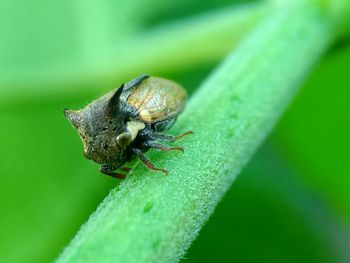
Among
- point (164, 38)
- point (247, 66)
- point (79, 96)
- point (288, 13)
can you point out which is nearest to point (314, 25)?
point (288, 13)

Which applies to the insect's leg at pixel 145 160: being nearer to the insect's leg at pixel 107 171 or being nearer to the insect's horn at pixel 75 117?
the insect's leg at pixel 107 171

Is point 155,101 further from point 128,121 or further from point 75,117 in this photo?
point 75,117

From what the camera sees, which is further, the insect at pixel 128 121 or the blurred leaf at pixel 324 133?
the blurred leaf at pixel 324 133

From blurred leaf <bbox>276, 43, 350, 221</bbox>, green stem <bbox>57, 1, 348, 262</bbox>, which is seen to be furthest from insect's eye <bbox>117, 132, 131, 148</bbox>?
blurred leaf <bbox>276, 43, 350, 221</bbox>

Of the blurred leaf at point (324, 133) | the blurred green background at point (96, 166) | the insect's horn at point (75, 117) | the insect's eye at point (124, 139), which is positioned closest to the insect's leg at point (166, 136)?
the insect's eye at point (124, 139)

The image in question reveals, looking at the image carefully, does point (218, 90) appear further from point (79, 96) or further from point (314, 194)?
point (79, 96)

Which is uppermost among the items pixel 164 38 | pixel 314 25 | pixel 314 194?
pixel 314 25

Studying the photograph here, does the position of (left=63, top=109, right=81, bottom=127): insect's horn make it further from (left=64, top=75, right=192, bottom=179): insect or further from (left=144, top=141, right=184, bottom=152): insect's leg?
(left=144, top=141, right=184, bottom=152): insect's leg
